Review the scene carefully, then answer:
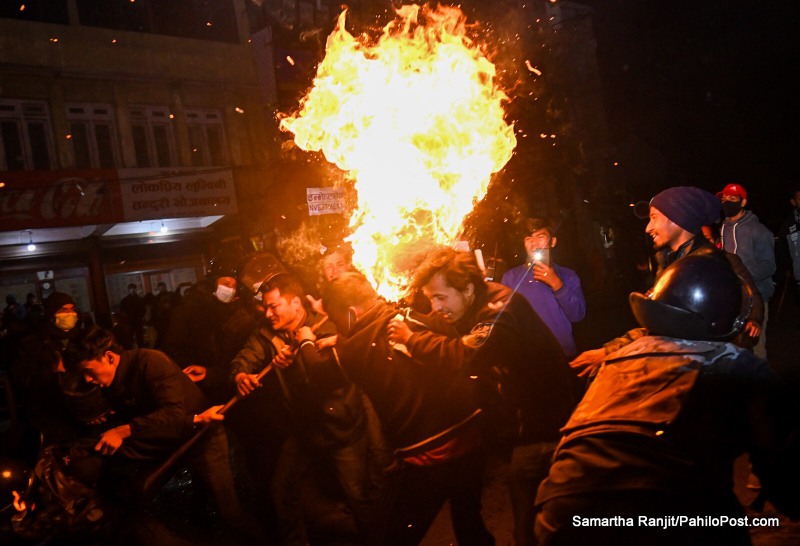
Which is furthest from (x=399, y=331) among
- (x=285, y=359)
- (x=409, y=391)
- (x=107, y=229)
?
(x=107, y=229)

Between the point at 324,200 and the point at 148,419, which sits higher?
the point at 324,200

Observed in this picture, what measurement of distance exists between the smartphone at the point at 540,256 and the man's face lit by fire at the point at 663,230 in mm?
1627

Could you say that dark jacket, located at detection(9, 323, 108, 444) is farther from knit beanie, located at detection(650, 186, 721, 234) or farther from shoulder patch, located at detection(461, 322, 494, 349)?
knit beanie, located at detection(650, 186, 721, 234)

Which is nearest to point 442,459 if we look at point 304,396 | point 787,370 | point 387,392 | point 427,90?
point 387,392

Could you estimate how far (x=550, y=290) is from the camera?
493 centimetres

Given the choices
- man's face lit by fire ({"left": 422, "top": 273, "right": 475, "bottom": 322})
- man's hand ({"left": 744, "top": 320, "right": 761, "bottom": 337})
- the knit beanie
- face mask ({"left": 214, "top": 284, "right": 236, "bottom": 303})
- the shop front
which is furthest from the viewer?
the shop front

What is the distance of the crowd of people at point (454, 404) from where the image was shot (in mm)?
1979

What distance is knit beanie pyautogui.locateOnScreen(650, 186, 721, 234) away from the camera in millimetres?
3041

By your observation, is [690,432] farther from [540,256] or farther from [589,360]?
[540,256]

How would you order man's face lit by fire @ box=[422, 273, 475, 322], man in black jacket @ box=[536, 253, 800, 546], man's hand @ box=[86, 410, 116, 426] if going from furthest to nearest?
man's hand @ box=[86, 410, 116, 426], man's face lit by fire @ box=[422, 273, 475, 322], man in black jacket @ box=[536, 253, 800, 546]

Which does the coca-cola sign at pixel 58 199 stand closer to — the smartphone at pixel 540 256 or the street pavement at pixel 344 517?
the street pavement at pixel 344 517

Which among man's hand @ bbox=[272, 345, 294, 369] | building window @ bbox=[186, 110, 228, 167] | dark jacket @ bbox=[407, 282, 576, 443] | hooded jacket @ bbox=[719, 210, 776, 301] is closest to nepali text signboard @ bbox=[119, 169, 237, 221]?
building window @ bbox=[186, 110, 228, 167]

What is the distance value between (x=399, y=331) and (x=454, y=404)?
0.53 meters

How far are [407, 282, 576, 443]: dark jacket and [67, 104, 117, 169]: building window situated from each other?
1728 centimetres
